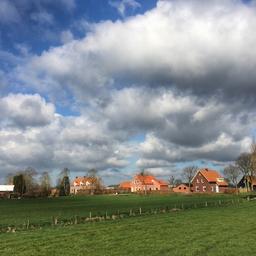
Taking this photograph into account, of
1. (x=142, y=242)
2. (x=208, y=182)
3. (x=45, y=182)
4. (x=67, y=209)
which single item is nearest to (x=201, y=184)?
(x=208, y=182)

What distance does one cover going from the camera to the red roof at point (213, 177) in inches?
6306

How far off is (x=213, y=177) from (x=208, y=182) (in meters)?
5.27

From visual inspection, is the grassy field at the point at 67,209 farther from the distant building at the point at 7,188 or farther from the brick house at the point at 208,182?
the distant building at the point at 7,188

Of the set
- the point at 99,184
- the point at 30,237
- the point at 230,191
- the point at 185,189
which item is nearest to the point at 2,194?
the point at 99,184

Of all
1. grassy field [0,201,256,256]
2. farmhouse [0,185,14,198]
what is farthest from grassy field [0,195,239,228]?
farmhouse [0,185,14,198]

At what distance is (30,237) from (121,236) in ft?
21.6

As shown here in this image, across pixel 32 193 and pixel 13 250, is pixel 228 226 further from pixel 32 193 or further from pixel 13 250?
pixel 32 193

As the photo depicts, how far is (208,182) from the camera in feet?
522

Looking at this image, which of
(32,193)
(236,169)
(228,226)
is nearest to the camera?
(228,226)

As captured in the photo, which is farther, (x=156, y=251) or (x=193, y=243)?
(x=193, y=243)

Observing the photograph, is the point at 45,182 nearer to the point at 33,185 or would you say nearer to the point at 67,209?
the point at 33,185

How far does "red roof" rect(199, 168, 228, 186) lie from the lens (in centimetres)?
16018

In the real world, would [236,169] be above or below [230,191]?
above

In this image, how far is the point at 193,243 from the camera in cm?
2272
